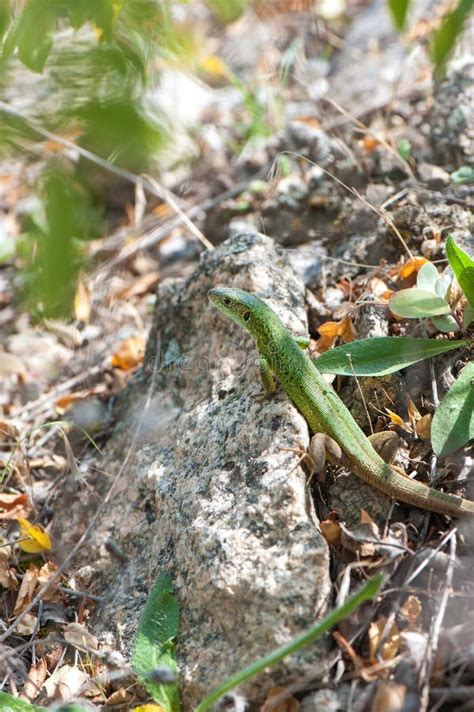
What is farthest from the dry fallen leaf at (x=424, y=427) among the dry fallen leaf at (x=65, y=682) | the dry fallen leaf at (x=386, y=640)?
the dry fallen leaf at (x=65, y=682)

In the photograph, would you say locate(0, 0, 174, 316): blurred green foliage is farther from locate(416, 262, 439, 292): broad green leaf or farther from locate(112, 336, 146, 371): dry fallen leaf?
locate(112, 336, 146, 371): dry fallen leaf

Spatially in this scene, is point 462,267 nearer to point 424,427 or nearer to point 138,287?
point 424,427

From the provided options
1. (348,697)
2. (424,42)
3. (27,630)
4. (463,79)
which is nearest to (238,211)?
(463,79)

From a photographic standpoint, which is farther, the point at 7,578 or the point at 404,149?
the point at 404,149

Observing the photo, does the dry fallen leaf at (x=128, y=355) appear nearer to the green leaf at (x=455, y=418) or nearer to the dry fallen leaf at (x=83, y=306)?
the dry fallen leaf at (x=83, y=306)

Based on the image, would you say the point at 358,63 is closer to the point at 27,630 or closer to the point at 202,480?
the point at 202,480

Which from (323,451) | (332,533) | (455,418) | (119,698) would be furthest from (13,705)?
(455,418)

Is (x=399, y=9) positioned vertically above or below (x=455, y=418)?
above
